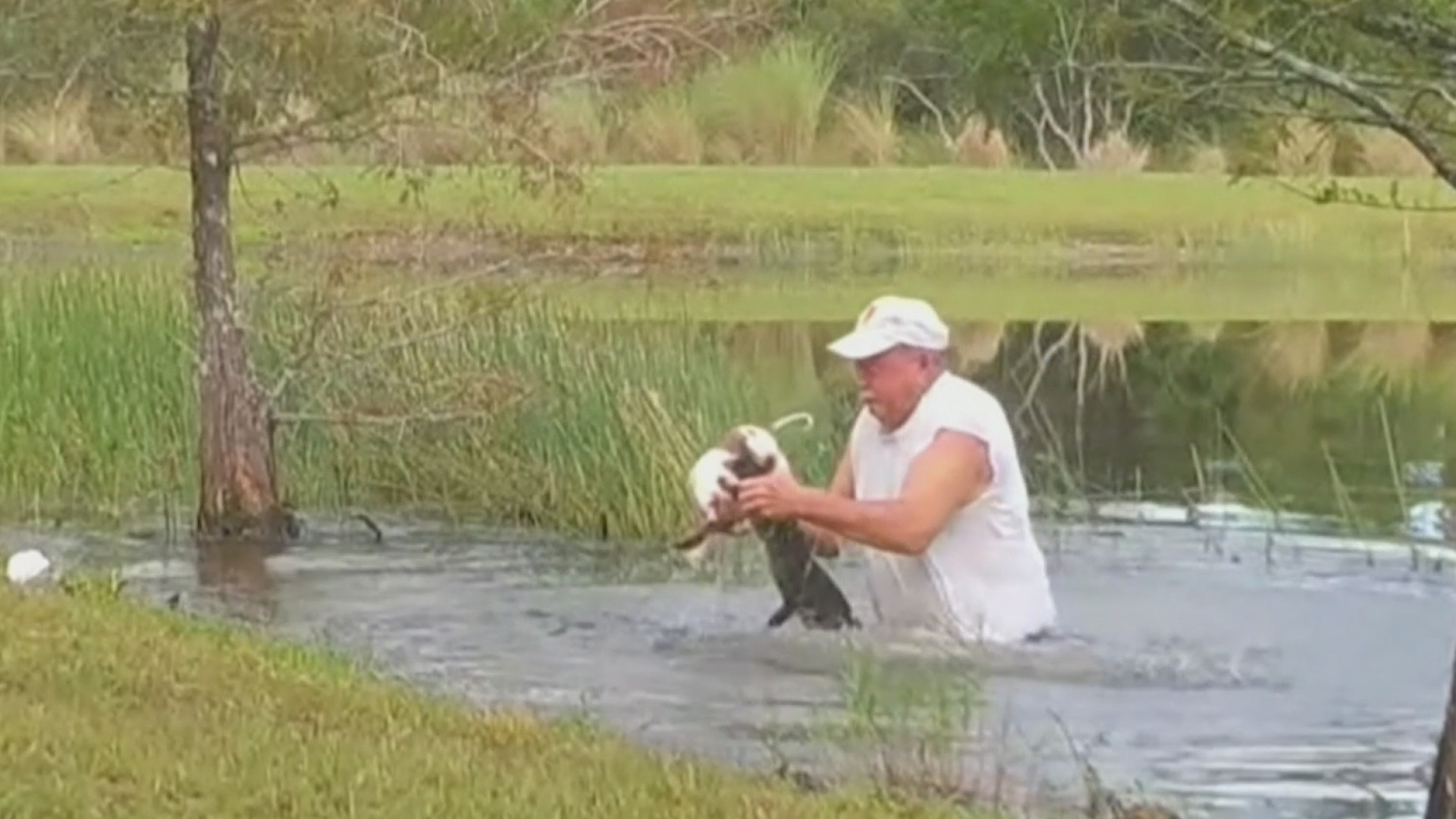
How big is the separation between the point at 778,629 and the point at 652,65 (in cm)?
331

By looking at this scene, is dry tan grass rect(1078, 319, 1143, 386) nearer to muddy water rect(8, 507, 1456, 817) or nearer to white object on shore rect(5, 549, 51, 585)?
muddy water rect(8, 507, 1456, 817)

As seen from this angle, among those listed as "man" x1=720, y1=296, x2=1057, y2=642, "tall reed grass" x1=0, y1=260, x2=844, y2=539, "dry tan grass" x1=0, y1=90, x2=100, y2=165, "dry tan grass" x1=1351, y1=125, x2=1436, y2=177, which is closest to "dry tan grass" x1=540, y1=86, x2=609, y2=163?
"tall reed grass" x1=0, y1=260, x2=844, y2=539

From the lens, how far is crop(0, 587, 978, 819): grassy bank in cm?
688

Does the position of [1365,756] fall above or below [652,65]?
below

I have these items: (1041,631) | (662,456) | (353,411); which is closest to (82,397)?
(353,411)

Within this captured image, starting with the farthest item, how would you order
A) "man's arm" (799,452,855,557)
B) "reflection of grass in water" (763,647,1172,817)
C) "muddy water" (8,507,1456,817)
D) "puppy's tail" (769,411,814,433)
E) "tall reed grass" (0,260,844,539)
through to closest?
"tall reed grass" (0,260,844,539) < "puppy's tail" (769,411,814,433) < "man's arm" (799,452,855,557) < "muddy water" (8,507,1456,817) < "reflection of grass in water" (763,647,1172,817)

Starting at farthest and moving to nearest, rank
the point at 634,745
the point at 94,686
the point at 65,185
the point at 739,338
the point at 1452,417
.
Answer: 1. the point at 65,185
2. the point at 739,338
3. the point at 1452,417
4. the point at 634,745
5. the point at 94,686

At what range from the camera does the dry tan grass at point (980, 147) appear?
43.0 metres

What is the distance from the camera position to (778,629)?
37.2ft

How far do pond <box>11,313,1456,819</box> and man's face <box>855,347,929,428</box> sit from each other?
0.79m

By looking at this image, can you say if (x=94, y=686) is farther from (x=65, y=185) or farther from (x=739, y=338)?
(x=65, y=185)

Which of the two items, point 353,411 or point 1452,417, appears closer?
point 353,411

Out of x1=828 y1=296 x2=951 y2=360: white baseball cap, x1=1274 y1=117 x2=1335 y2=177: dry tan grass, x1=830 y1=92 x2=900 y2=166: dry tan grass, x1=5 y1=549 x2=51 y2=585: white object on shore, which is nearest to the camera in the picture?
x1=1274 y1=117 x2=1335 y2=177: dry tan grass

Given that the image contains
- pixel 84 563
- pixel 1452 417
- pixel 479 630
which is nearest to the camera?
pixel 479 630
